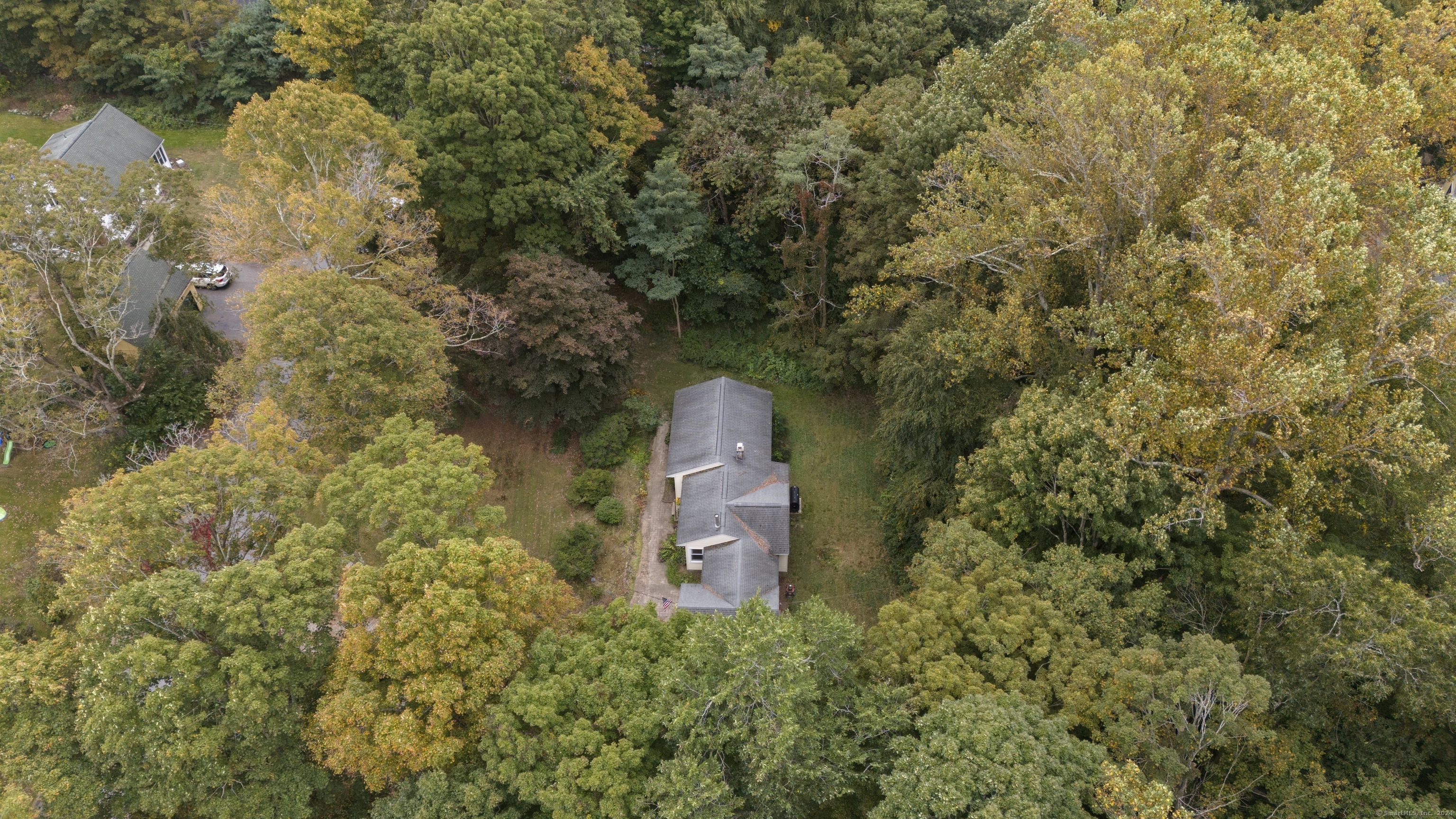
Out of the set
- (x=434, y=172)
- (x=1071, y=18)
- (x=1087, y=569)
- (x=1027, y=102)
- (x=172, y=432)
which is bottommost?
(x=172, y=432)

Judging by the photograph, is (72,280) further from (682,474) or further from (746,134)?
(746,134)

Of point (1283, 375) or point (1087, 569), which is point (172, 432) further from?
point (1283, 375)

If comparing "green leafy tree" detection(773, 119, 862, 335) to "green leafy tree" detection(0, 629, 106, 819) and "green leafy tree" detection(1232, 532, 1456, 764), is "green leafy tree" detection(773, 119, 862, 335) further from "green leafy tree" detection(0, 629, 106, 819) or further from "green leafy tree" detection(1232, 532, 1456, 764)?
"green leafy tree" detection(0, 629, 106, 819)

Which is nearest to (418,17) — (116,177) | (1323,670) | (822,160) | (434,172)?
(434,172)

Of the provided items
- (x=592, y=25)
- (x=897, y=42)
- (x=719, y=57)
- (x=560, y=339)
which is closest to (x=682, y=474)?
(x=560, y=339)

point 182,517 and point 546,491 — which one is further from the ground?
point 182,517

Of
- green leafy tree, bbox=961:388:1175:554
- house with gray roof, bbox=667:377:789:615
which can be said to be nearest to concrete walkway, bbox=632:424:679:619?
house with gray roof, bbox=667:377:789:615
